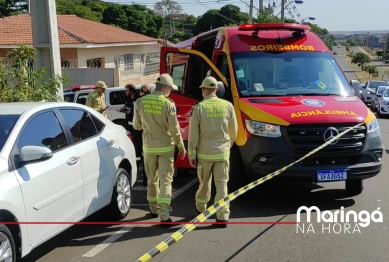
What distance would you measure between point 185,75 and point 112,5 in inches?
2429

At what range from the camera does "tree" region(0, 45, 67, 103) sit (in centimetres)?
909

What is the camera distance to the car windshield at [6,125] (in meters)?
5.09

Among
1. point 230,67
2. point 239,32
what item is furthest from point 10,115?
point 239,32

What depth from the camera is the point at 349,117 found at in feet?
24.6

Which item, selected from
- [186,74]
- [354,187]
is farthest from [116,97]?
[354,187]

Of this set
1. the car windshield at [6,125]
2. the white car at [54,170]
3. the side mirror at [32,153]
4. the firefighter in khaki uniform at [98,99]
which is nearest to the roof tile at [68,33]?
the firefighter in khaki uniform at [98,99]

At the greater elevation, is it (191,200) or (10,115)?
(10,115)

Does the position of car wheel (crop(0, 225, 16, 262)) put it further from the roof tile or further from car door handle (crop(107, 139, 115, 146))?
the roof tile

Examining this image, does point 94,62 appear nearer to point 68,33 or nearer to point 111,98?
point 68,33

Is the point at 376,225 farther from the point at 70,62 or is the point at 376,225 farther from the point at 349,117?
the point at 70,62

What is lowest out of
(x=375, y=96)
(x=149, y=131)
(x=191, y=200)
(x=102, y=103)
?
(x=375, y=96)

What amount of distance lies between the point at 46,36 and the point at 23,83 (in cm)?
125

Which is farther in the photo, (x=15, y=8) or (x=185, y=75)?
(x=15, y=8)

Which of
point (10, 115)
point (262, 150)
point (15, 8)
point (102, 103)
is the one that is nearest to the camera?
point (10, 115)
